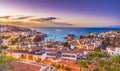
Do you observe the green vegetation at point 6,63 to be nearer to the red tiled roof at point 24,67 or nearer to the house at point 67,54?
the red tiled roof at point 24,67

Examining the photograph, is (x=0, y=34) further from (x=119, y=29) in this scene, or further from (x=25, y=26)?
(x=119, y=29)

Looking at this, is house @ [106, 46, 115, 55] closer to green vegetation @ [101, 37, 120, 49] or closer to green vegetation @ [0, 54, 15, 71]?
green vegetation @ [101, 37, 120, 49]

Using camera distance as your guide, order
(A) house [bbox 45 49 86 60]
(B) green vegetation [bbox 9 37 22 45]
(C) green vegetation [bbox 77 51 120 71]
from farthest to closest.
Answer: (B) green vegetation [bbox 9 37 22 45], (A) house [bbox 45 49 86 60], (C) green vegetation [bbox 77 51 120 71]

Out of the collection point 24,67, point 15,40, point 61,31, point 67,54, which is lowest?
point 24,67

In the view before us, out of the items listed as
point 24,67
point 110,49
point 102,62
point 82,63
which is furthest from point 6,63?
point 110,49

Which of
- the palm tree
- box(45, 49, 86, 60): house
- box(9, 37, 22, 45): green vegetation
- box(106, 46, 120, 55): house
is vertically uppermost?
box(9, 37, 22, 45): green vegetation

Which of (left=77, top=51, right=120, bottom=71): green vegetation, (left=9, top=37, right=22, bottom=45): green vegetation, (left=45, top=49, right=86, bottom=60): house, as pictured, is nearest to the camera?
(left=77, top=51, right=120, bottom=71): green vegetation

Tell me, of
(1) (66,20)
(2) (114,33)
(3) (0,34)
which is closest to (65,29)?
(1) (66,20)

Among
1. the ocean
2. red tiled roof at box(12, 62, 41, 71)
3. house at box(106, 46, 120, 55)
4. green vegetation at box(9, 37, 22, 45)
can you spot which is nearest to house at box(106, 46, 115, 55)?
house at box(106, 46, 120, 55)

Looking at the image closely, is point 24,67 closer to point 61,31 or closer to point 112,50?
point 61,31

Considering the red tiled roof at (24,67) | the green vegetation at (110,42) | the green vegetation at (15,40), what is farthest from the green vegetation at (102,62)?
the green vegetation at (15,40)

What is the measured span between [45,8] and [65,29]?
0.38m

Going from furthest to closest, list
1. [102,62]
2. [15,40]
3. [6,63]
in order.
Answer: [15,40], [6,63], [102,62]

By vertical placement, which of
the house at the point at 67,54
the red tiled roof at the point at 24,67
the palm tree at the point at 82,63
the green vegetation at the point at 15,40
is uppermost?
the green vegetation at the point at 15,40
